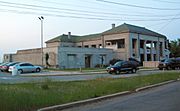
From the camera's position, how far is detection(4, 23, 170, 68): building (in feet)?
227

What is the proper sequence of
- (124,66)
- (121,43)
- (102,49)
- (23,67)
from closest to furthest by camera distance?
(124,66), (23,67), (102,49), (121,43)

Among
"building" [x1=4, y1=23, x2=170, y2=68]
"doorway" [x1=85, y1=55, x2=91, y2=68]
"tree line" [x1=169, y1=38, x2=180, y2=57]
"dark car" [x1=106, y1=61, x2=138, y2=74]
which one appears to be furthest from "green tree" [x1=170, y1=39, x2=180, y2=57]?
"dark car" [x1=106, y1=61, x2=138, y2=74]

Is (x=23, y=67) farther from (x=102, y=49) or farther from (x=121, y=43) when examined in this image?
(x=121, y=43)

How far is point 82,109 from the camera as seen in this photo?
12.0 metres

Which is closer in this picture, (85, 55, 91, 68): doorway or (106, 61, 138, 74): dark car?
(106, 61, 138, 74): dark car

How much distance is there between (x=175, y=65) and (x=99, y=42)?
126ft

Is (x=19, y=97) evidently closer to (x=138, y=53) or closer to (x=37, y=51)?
(x=37, y=51)

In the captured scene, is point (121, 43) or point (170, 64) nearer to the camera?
point (170, 64)

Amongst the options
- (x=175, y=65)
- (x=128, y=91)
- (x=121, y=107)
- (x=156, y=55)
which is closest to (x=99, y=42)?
(x=156, y=55)

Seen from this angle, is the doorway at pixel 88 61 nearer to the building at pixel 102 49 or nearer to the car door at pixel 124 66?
the building at pixel 102 49

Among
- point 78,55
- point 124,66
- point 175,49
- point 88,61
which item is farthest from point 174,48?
point 124,66

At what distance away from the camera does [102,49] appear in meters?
76.8

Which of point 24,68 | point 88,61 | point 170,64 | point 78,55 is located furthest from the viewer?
point 88,61

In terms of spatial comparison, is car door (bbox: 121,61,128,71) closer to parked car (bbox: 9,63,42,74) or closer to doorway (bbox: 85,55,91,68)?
parked car (bbox: 9,63,42,74)
